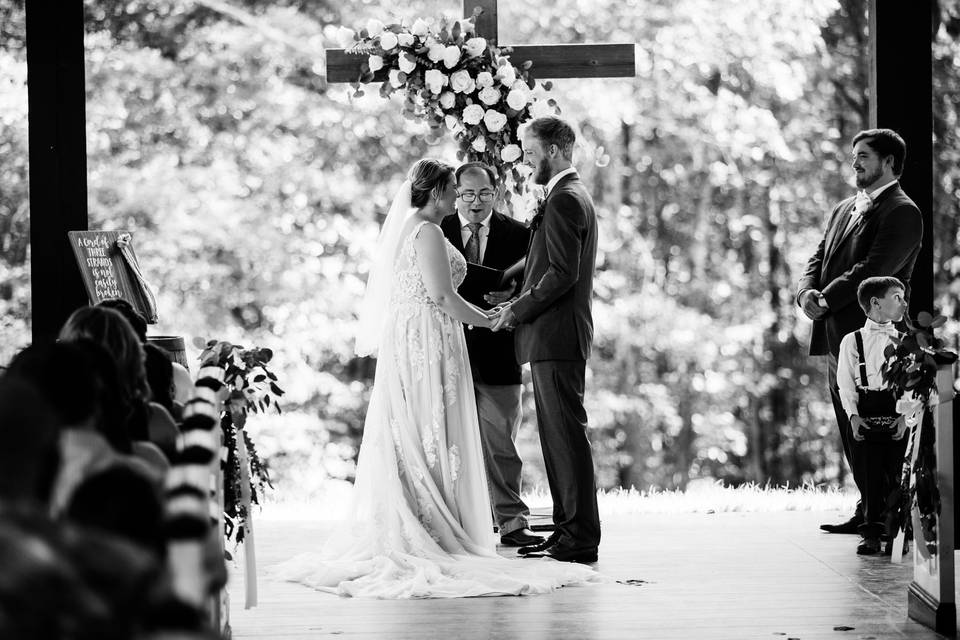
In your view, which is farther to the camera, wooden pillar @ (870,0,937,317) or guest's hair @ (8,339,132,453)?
wooden pillar @ (870,0,937,317)

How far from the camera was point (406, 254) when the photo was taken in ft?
16.1

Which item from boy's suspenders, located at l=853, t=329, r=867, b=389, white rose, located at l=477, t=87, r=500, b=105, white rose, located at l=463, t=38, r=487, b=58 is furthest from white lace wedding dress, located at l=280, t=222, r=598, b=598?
boy's suspenders, located at l=853, t=329, r=867, b=389

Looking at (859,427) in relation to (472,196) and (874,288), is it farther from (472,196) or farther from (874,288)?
(472,196)

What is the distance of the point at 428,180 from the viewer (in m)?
4.86

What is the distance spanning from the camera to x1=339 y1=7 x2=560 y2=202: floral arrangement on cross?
560 cm

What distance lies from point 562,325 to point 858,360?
1.20 m

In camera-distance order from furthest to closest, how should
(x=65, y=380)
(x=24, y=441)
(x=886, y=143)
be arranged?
(x=886, y=143) → (x=65, y=380) → (x=24, y=441)

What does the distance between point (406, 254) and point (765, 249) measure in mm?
7585

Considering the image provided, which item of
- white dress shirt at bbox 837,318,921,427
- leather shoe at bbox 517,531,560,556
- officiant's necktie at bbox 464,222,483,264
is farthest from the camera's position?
officiant's necktie at bbox 464,222,483,264

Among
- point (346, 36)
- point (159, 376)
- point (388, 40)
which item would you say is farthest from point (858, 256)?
point (159, 376)

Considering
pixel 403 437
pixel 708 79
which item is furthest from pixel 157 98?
pixel 403 437

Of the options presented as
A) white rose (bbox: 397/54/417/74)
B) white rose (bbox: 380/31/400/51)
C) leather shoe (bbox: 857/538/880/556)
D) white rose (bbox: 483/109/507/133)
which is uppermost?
white rose (bbox: 380/31/400/51)

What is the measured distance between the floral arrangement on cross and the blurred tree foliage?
14.9 ft

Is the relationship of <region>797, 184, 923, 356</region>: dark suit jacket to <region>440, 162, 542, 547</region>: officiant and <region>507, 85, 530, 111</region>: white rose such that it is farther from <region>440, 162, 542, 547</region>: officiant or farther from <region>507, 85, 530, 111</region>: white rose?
<region>507, 85, 530, 111</region>: white rose
